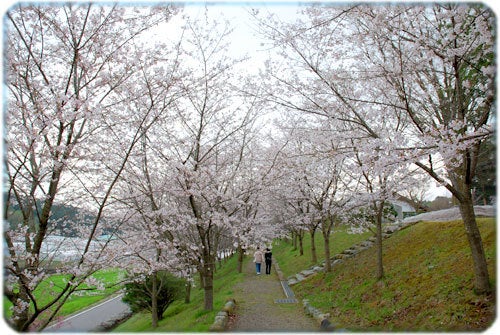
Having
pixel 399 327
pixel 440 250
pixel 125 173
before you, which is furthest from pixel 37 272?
pixel 440 250

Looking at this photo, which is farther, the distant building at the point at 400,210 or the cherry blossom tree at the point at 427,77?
the distant building at the point at 400,210

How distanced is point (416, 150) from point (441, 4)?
233cm

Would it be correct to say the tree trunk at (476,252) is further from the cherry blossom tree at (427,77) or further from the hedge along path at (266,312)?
the hedge along path at (266,312)

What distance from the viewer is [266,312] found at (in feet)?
29.1

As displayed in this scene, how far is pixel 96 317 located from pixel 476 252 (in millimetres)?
17760

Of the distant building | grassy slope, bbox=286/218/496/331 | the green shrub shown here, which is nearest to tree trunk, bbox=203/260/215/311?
grassy slope, bbox=286/218/496/331

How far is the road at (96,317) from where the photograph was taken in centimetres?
1483

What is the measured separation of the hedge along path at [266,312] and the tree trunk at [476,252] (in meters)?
3.01

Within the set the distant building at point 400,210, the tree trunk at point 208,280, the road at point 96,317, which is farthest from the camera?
the distant building at point 400,210

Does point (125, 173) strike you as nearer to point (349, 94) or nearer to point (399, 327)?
point (349, 94)

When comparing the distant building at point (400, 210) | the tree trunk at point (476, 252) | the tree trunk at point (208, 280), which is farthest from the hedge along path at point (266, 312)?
the distant building at point (400, 210)

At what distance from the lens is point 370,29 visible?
5.32 meters

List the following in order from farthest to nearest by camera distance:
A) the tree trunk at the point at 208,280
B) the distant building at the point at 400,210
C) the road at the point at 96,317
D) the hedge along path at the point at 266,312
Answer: the distant building at the point at 400,210
the road at the point at 96,317
the tree trunk at the point at 208,280
the hedge along path at the point at 266,312

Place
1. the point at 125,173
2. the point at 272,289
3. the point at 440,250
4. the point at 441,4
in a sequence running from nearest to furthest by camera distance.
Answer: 1. the point at 441,4
2. the point at 125,173
3. the point at 440,250
4. the point at 272,289
